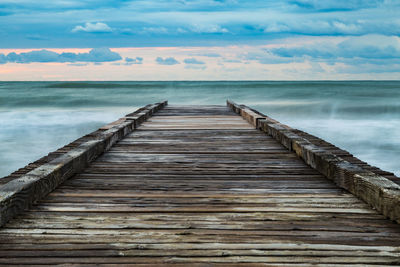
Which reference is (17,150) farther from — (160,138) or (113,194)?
(113,194)

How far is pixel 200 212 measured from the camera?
2.72m

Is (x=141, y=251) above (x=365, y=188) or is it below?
below

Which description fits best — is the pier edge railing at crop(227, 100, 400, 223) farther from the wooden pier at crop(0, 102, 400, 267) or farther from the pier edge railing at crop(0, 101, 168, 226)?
the pier edge railing at crop(0, 101, 168, 226)

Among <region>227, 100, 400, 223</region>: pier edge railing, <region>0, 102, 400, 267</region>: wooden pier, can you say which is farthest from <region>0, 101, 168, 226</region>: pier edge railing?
<region>227, 100, 400, 223</region>: pier edge railing

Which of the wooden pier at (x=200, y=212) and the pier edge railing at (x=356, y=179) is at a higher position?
the pier edge railing at (x=356, y=179)

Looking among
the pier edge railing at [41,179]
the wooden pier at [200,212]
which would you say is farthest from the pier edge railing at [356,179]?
the pier edge railing at [41,179]

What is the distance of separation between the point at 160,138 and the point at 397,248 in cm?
423

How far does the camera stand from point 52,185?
10.3ft

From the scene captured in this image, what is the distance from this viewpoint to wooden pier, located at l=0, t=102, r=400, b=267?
211 centimetres

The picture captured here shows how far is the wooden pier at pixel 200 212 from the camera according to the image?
211cm

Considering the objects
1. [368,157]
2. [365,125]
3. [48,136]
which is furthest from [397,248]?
[365,125]

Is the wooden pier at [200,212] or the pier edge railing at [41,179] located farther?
the pier edge railing at [41,179]

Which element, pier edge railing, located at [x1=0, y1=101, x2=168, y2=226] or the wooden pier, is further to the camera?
pier edge railing, located at [x1=0, y1=101, x2=168, y2=226]

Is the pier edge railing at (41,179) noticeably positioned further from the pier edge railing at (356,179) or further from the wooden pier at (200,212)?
the pier edge railing at (356,179)
